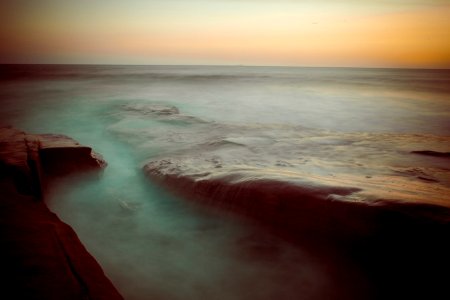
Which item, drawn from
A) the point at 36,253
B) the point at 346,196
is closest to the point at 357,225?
the point at 346,196

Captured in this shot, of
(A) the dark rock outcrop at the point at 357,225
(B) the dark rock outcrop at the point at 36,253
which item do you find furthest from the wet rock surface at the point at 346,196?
(B) the dark rock outcrop at the point at 36,253

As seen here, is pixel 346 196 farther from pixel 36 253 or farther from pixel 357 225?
pixel 36 253

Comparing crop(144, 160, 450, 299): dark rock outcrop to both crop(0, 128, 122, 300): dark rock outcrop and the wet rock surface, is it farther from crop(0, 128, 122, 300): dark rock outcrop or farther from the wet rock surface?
crop(0, 128, 122, 300): dark rock outcrop

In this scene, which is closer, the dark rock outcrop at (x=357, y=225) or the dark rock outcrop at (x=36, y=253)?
the dark rock outcrop at (x=36, y=253)

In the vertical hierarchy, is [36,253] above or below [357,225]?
above

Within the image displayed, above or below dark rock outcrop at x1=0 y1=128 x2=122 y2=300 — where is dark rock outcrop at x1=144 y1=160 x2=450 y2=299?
below

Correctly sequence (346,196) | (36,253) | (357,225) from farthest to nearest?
(346,196) → (357,225) → (36,253)

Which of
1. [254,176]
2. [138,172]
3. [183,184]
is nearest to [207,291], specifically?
[254,176]

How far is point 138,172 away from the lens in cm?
570

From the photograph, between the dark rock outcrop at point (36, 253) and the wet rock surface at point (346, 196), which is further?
the wet rock surface at point (346, 196)

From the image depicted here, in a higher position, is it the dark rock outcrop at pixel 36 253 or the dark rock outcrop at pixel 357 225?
the dark rock outcrop at pixel 36 253

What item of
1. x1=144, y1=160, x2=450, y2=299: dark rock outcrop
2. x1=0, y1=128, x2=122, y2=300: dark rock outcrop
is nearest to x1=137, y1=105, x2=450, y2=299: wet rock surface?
x1=144, y1=160, x2=450, y2=299: dark rock outcrop

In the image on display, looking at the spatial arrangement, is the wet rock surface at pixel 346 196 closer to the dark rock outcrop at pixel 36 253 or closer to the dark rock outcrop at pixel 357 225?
the dark rock outcrop at pixel 357 225

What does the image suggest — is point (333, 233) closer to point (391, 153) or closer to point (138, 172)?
point (391, 153)
